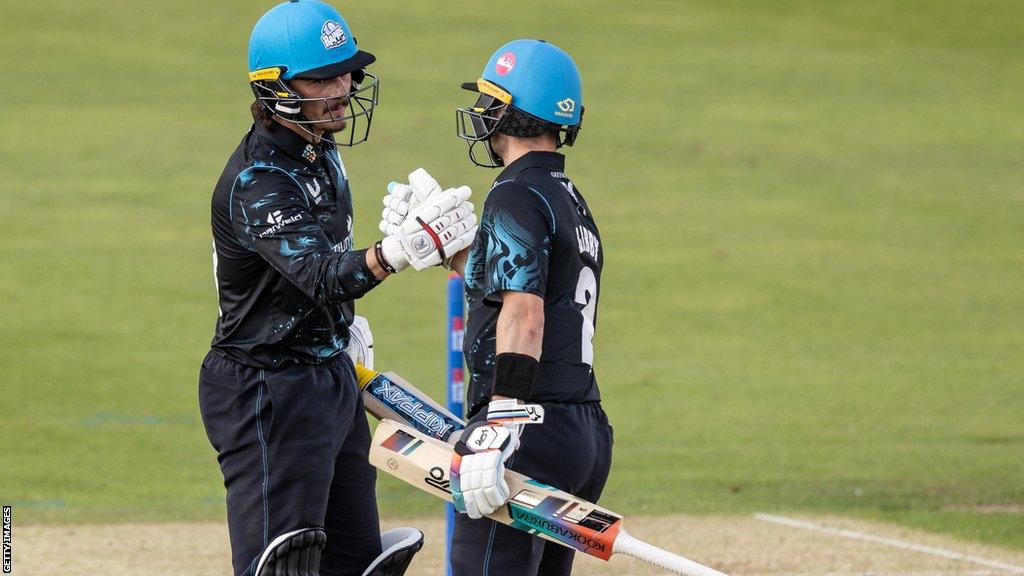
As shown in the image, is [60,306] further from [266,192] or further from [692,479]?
[266,192]

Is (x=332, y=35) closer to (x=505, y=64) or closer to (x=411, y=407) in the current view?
(x=505, y=64)

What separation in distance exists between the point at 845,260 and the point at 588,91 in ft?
29.3

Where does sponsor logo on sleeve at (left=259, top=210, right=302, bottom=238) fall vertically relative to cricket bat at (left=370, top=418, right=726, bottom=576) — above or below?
above

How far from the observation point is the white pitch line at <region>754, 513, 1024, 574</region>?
8.12m

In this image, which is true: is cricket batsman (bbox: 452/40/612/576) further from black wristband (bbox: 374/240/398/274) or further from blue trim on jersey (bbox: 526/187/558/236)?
black wristband (bbox: 374/240/398/274)

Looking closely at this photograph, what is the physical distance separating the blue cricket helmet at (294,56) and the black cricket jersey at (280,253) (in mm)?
129

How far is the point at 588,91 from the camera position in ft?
83.5

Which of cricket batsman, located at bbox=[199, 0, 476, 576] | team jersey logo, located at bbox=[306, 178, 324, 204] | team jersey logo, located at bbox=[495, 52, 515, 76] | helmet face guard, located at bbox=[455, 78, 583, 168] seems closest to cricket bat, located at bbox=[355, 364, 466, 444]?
cricket batsman, located at bbox=[199, 0, 476, 576]

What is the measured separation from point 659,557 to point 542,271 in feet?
3.32

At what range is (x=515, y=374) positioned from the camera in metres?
4.91

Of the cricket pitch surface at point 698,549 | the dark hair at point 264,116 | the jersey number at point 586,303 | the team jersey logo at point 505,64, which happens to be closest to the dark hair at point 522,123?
the team jersey logo at point 505,64

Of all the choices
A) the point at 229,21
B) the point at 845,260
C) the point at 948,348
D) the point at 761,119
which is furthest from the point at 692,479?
the point at 229,21

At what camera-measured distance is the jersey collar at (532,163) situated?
5.21 metres

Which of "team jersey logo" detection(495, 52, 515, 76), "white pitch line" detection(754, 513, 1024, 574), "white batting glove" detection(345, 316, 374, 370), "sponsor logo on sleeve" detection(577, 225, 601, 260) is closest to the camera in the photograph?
"sponsor logo on sleeve" detection(577, 225, 601, 260)
